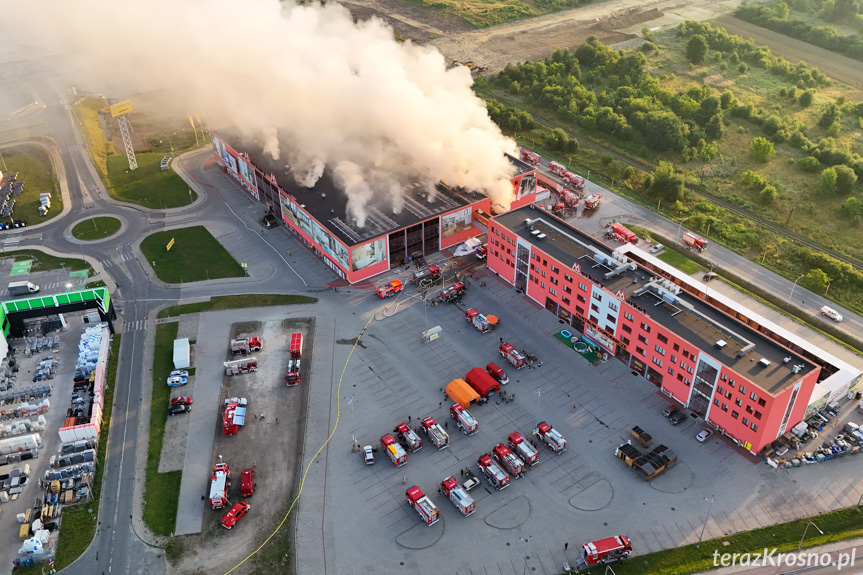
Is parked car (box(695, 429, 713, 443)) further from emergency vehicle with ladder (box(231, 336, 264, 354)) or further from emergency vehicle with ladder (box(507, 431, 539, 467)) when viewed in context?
emergency vehicle with ladder (box(231, 336, 264, 354))

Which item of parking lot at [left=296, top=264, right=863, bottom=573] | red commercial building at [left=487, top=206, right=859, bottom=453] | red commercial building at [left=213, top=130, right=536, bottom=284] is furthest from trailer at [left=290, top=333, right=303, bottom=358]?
red commercial building at [left=487, top=206, right=859, bottom=453]

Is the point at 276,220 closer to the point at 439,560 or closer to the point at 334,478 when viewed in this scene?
the point at 334,478

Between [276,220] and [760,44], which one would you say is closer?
[276,220]

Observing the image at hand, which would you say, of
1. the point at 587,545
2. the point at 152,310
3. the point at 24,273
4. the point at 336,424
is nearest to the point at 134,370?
the point at 152,310

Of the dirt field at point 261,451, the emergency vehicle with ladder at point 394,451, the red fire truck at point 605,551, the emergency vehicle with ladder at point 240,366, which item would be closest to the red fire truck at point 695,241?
the red fire truck at point 605,551

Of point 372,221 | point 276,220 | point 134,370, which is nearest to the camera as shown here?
point 134,370

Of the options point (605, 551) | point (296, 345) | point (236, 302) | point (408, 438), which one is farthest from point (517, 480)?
point (236, 302)
